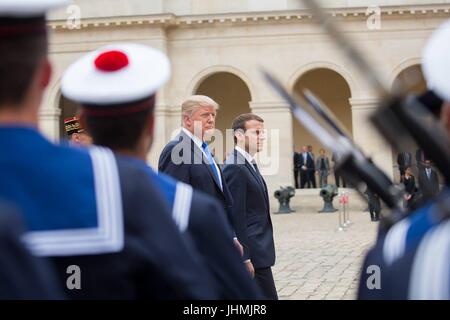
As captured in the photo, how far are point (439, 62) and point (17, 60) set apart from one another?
1.12m

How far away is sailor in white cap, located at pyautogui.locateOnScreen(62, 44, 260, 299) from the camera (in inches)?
90.8

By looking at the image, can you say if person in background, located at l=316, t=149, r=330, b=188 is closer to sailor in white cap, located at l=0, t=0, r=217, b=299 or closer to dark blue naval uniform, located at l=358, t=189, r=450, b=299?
sailor in white cap, located at l=0, t=0, r=217, b=299

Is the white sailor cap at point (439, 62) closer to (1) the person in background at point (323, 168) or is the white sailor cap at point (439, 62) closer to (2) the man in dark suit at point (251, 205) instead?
(2) the man in dark suit at point (251, 205)

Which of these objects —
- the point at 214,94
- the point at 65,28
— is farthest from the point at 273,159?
the point at 65,28

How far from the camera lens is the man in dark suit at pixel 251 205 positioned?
20.4 ft

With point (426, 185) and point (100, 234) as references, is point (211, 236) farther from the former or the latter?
point (426, 185)

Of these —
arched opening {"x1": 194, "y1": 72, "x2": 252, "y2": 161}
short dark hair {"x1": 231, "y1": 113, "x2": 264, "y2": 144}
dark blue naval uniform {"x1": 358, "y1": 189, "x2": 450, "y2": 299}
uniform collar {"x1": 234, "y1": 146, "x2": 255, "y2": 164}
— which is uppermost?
arched opening {"x1": 194, "y1": 72, "x2": 252, "y2": 161}

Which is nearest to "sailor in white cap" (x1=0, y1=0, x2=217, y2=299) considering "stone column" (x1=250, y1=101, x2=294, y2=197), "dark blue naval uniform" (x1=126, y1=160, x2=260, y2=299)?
"dark blue naval uniform" (x1=126, y1=160, x2=260, y2=299)

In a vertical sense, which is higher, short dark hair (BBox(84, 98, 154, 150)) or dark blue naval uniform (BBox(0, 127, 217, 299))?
short dark hair (BBox(84, 98, 154, 150))

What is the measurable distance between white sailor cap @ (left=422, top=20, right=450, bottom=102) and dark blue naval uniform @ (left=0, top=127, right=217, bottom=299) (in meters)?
0.88

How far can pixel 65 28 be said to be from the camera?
3053 centimetres

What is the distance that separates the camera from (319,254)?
43.9ft
